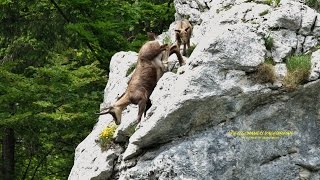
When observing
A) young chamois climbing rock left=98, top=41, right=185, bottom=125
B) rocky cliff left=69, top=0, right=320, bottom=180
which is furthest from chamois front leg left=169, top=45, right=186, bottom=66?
rocky cliff left=69, top=0, right=320, bottom=180

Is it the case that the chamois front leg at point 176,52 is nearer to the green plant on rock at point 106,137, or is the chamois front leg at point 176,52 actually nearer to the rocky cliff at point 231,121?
the rocky cliff at point 231,121

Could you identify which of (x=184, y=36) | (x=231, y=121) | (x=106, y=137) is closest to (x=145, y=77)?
(x=106, y=137)

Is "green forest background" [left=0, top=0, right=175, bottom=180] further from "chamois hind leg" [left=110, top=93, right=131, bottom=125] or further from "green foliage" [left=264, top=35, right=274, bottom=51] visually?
"green foliage" [left=264, top=35, right=274, bottom=51]

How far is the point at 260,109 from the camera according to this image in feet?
30.1

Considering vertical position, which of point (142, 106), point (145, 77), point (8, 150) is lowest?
point (8, 150)

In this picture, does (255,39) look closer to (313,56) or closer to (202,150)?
(313,56)

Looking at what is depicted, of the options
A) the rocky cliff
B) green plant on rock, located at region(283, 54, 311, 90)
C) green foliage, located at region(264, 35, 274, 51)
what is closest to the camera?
the rocky cliff

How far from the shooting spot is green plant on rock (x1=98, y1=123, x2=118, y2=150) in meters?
10.7

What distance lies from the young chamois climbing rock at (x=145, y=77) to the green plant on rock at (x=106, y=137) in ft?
0.58

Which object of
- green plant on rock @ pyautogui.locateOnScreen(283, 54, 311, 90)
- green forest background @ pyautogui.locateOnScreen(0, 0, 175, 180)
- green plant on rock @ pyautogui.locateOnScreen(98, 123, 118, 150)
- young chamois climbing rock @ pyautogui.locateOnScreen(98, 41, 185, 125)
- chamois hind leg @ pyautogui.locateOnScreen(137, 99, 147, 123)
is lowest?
green forest background @ pyautogui.locateOnScreen(0, 0, 175, 180)

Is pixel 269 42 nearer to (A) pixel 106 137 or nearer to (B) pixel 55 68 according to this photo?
(A) pixel 106 137

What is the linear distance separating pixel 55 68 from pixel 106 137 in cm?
514

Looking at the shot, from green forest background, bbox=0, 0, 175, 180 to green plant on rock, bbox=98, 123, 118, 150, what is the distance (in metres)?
3.23

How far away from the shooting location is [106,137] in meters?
10.8
